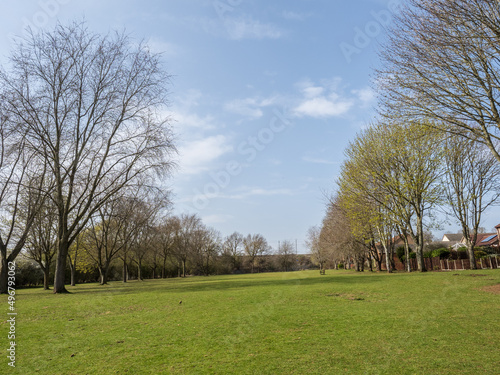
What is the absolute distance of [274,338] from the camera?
7277 mm

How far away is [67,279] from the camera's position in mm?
54188

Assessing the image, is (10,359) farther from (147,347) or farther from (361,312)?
(361,312)

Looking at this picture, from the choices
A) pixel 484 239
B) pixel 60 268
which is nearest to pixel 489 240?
pixel 484 239

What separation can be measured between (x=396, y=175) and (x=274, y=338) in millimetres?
22689

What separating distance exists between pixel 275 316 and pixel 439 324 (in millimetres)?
4445

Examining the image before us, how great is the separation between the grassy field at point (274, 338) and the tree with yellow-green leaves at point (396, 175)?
14330mm

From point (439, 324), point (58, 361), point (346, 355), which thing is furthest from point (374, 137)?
point (58, 361)

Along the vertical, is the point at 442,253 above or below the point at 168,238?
below

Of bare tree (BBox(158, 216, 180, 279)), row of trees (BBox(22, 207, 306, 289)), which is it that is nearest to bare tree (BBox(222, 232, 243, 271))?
row of trees (BBox(22, 207, 306, 289))

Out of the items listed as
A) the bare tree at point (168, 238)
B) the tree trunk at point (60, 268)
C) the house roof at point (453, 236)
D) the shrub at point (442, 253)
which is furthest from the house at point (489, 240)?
the tree trunk at point (60, 268)

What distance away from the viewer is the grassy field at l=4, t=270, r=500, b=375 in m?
5.50

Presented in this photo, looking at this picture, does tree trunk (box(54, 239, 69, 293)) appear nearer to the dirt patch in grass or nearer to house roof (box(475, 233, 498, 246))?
the dirt patch in grass

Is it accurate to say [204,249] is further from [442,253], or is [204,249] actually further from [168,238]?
[442,253]

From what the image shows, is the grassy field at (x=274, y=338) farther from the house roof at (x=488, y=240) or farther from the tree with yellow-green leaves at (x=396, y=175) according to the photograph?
the house roof at (x=488, y=240)
